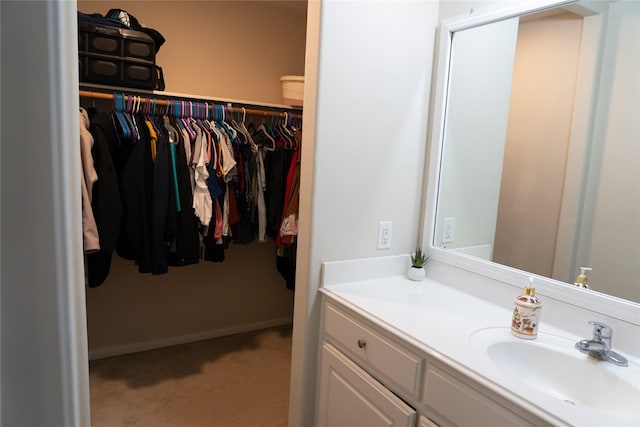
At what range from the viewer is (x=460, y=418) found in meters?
1.13

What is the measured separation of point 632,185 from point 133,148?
2235 mm

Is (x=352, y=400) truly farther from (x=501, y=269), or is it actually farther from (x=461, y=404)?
(x=501, y=269)

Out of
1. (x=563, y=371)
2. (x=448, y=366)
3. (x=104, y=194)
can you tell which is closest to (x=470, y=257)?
(x=563, y=371)

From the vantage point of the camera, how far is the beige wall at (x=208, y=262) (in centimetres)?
277

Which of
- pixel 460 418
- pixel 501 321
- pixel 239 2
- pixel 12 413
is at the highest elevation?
pixel 239 2

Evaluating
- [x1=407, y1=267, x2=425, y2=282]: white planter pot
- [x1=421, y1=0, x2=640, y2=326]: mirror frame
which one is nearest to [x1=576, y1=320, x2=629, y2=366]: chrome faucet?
[x1=421, y1=0, x2=640, y2=326]: mirror frame

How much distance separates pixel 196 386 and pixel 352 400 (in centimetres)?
135

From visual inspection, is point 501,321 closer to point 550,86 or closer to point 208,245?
point 550,86

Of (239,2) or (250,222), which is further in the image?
(239,2)

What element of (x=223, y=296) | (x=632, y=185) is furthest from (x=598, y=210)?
(x=223, y=296)

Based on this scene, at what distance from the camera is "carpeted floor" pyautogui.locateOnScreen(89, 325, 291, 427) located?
87.0 inches

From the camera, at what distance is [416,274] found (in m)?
1.87

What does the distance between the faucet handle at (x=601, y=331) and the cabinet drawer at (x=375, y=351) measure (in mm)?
522

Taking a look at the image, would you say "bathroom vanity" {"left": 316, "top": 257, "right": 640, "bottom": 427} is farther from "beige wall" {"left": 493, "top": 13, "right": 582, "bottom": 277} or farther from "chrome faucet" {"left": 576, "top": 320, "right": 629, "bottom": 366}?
"beige wall" {"left": 493, "top": 13, "right": 582, "bottom": 277}
